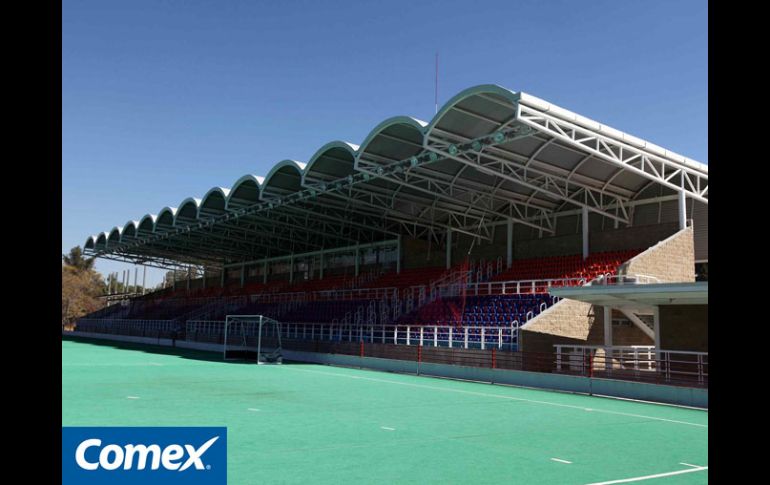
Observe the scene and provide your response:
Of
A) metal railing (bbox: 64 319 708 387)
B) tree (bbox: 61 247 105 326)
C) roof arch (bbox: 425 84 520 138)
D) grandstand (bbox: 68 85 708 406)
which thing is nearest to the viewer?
metal railing (bbox: 64 319 708 387)

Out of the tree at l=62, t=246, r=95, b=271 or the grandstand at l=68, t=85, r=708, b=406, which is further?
the tree at l=62, t=246, r=95, b=271

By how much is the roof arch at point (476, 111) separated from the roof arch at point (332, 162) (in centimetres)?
608

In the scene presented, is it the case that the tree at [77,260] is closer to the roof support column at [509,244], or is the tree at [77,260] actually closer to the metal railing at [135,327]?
the metal railing at [135,327]

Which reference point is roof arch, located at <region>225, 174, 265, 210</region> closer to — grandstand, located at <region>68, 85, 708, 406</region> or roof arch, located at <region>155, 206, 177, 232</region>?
grandstand, located at <region>68, 85, 708, 406</region>

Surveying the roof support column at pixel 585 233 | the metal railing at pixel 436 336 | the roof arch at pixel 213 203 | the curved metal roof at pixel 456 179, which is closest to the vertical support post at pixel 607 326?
the metal railing at pixel 436 336

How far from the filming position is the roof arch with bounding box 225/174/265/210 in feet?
134

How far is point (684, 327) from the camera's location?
21.5 m

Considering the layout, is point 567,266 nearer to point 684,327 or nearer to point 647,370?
point 684,327

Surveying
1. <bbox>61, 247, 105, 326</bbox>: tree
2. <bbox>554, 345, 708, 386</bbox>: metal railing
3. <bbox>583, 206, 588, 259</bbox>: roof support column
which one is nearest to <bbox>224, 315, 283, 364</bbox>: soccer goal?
<bbox>583, 206, 588, 259</bbox>: roof support column

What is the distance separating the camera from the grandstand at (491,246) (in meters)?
22.7

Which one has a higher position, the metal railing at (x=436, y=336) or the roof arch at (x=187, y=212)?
the roof arch at (x=187, y=212)

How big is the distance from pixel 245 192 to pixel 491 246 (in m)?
15.7

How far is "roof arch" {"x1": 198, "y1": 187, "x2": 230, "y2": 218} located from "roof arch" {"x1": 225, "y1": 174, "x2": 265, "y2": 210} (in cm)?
97
